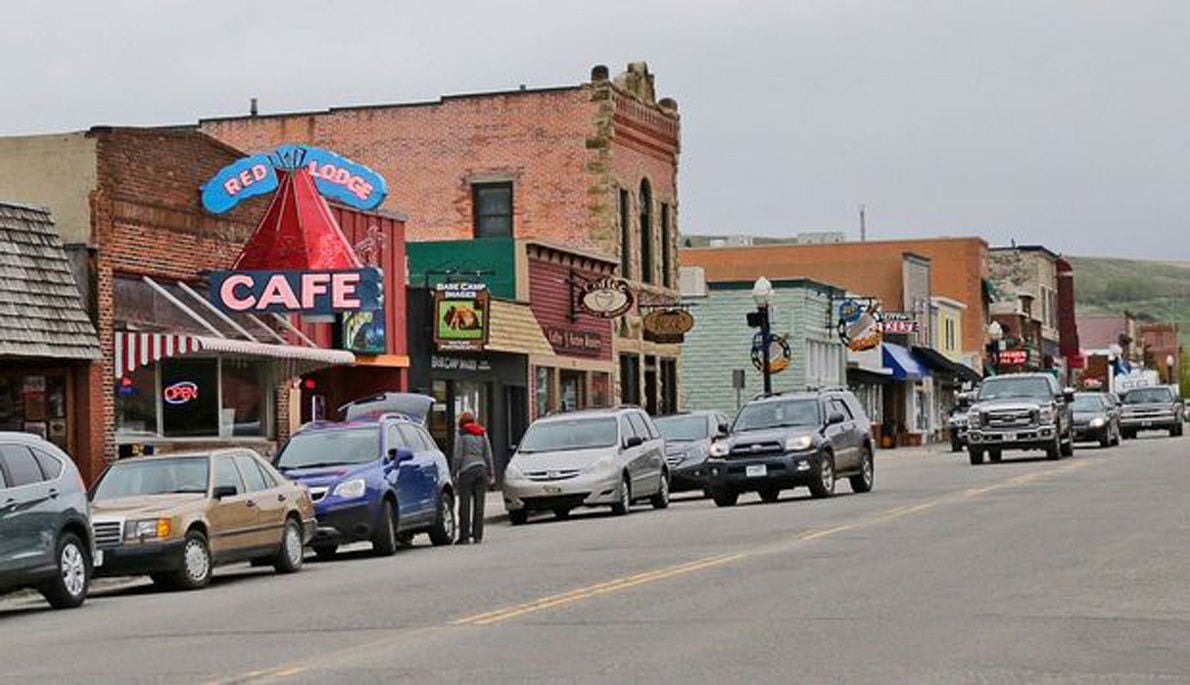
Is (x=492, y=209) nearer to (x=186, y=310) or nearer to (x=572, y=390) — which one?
(x=572, y=390)

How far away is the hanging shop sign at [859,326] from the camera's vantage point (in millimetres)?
74750

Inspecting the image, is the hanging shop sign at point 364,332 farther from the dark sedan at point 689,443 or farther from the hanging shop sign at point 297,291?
the dark sedan at point 689,443

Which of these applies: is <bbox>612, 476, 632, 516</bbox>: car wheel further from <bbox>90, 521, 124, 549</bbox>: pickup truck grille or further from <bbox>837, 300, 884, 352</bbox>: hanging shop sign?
<bbox>837, 300, 884, 352</bbox>: hanging shop sign

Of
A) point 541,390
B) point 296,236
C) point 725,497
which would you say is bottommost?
point 725,497

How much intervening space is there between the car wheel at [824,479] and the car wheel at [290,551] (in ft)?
43.4

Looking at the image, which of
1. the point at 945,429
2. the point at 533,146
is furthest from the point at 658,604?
the point at 945,429

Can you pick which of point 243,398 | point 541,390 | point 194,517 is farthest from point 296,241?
point 541,390

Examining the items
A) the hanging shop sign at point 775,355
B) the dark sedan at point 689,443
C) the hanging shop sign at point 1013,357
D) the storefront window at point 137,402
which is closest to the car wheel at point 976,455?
the hanging shop sign at point 775,355

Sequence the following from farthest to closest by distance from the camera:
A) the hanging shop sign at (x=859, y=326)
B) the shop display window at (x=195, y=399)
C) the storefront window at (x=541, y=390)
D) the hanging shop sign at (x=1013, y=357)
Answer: the hanging shop sign at (x=1013, y=357), the hanging shop sign at (x=859, y=326), the storefront window at (x=541, y=390), the shop display window at (x=195, y=399)

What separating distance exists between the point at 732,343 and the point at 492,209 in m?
15.9

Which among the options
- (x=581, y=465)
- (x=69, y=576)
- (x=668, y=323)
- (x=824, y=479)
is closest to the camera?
(x=69, y=576)

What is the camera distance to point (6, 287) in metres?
31.4

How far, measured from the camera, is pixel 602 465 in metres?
35.2

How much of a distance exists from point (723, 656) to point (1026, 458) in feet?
144
